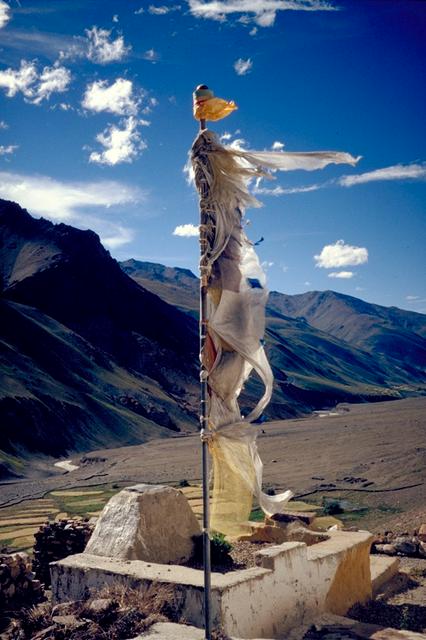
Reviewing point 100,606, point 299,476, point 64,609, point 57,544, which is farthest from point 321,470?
point 100,606

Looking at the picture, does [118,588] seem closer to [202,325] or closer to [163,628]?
[163,628]

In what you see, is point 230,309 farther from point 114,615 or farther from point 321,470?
point 321,470

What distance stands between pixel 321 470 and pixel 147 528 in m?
28.9

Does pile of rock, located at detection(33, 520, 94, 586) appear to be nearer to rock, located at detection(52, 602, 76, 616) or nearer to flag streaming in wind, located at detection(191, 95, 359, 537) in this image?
rock, located at detection(52, 602, 76, 616)

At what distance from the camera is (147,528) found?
396 inches

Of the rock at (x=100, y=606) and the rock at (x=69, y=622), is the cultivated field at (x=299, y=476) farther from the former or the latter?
the rock at (x=69, y=622)

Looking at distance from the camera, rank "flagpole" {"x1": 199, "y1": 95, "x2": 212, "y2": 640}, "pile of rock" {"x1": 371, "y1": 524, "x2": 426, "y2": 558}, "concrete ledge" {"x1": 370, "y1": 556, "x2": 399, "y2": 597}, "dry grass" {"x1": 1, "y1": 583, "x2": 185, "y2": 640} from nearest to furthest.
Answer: "flagpole" {"x1": 199, "y1": 95, "x2": 212, "y2": 640}, "dry grass" {"x1": 1, "y1": 583, "x2": 185, "y2": 640}, "concrete ledge" {"x1": 370, "y1": 556, "x2": 399, "y2": 597}, "pile of rock" {"x1": 371, "y1": 524, "x2": 426, "y2": 558}

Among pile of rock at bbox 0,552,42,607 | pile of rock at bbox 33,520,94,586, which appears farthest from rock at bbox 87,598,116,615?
pile of rock at bbox 33,520,94,586

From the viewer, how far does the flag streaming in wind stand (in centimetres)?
730

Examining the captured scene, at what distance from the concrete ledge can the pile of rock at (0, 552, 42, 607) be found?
6.59 m

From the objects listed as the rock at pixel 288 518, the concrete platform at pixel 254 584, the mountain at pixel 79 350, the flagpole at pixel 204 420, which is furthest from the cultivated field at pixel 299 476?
the flagpole at pixel 204 420

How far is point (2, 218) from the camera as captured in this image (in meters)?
107

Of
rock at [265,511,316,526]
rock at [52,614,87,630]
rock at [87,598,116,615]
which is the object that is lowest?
rock at [265,511,316,526]

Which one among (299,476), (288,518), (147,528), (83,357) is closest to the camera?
(147,528)
